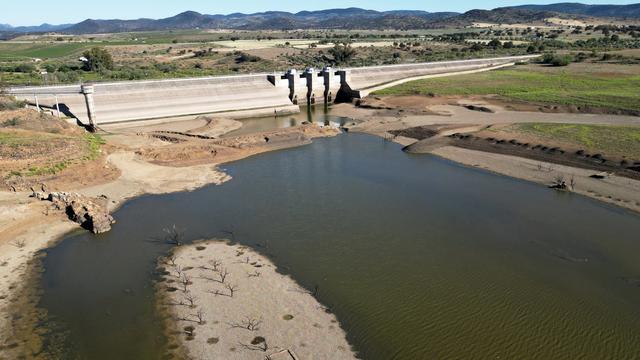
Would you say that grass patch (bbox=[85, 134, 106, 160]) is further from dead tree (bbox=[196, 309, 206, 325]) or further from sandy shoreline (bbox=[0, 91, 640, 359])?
dead tree (bbox=[196, 309, 206, 325])

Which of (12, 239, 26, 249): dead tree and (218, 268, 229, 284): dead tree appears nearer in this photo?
(218, 268, 229, 284): dead tree

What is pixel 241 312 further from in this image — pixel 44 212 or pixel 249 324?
pixel 44 212

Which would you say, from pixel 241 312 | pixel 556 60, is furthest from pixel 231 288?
pixel 556 60

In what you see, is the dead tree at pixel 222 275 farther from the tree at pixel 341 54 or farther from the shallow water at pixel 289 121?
the tree at pixel 341 54

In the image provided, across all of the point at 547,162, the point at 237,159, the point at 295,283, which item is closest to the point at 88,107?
the point at 237,159

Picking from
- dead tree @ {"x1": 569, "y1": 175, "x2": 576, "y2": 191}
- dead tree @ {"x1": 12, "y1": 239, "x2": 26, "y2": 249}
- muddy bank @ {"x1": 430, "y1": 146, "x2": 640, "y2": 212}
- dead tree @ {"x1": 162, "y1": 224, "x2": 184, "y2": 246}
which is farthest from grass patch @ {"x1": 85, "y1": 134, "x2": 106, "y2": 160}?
dead tree @ {"x1": 569, "y1": 175, "x2": 576, "y2": 191}

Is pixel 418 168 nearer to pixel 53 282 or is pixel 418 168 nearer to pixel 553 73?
pixel 53 282
